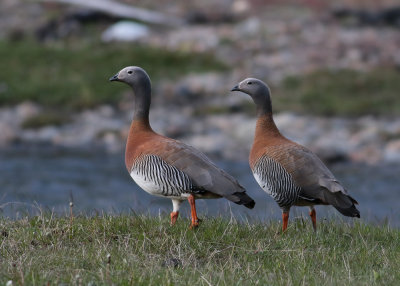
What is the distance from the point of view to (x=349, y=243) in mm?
7008

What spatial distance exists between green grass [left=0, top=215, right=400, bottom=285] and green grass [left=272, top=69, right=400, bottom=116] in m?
13.5

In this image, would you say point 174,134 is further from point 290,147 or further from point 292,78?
point 290,147

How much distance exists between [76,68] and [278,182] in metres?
16.7

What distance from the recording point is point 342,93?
2175 cm

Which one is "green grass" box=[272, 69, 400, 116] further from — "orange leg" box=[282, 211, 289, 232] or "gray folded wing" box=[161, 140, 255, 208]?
"gray folded wing" box=[161, 140, 255, 208]

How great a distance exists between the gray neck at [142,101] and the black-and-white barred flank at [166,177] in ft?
2.65

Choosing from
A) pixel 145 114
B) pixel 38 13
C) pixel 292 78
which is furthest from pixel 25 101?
pixel 145 114

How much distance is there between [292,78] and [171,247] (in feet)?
53.8

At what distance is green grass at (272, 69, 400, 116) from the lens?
2083cm

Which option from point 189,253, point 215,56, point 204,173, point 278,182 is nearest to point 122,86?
point 215,56

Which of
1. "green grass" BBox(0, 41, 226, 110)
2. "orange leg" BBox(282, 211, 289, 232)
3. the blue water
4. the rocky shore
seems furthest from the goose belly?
"green grass" BBox(0, 41, 226, 110)

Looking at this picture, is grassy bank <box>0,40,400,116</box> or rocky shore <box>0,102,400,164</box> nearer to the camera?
rocky shore <box>0,102,400,164</box>

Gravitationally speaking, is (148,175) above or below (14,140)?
above

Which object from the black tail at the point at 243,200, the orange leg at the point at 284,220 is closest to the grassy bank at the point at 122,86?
the orange leg at the point at 284,220
